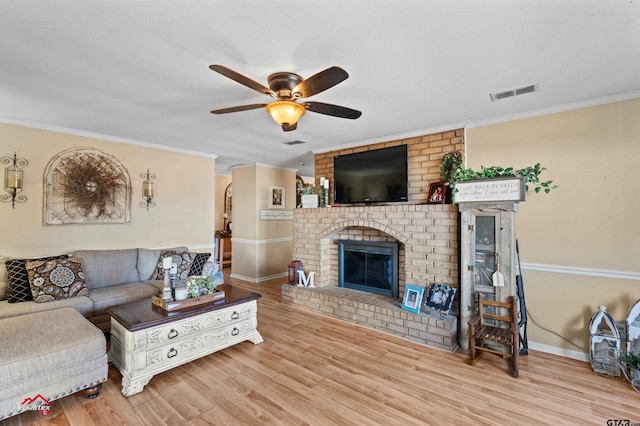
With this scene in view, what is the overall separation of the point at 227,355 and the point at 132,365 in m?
0.84

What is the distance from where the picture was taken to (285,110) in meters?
2.16

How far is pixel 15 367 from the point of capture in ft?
5.98

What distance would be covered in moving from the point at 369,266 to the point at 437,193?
1423 millimetres

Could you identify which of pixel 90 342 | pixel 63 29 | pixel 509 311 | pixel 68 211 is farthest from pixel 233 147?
pixel 509 311

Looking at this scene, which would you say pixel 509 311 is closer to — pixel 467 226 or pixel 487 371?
pixel 487 371

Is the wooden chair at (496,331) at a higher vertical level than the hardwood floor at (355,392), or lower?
higher

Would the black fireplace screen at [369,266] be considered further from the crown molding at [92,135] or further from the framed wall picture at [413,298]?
the crown molding at [92,135]

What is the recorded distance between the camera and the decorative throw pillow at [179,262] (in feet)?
13.0

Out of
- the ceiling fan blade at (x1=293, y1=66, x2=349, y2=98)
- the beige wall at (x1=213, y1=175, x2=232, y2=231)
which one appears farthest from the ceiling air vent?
the beige wall at (x1=213, y1=175, x2=232, y2=231)

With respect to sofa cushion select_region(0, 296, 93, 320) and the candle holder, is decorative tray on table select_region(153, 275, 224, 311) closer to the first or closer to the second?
the candle holder

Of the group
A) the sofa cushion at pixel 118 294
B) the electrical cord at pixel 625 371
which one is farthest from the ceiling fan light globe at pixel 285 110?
the electrical cord at pixel 625 371

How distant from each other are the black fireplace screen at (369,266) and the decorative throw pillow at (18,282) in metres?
3.66

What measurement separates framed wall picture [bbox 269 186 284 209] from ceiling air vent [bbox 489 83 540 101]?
4424 millimetres

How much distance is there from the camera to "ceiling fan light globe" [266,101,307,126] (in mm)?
2148
